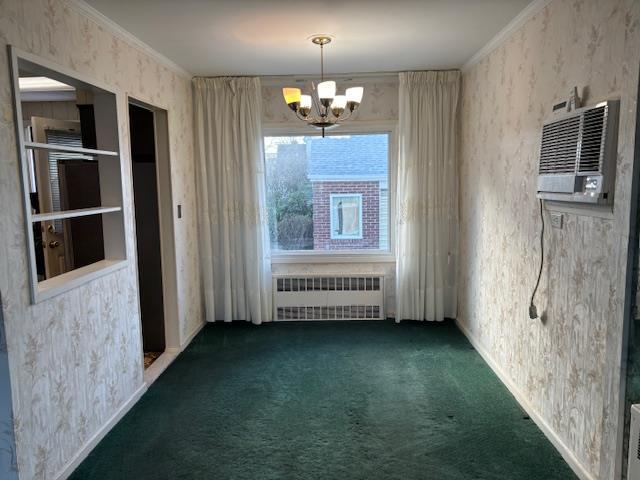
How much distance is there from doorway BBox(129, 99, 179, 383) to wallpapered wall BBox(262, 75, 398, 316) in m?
1.21

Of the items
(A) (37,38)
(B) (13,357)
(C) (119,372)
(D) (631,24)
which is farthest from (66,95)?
(D) (631,24)

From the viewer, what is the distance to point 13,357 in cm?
199

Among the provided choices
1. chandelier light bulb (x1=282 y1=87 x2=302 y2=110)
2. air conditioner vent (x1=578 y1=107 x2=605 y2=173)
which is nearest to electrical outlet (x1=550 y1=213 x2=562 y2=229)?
air conditioner vent (x1=578 y1=107 x2=605 y2=173)

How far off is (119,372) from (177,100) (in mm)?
2420

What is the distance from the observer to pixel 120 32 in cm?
300

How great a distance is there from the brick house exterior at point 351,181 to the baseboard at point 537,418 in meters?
1.57

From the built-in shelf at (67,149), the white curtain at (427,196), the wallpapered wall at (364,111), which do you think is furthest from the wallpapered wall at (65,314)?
the white curtain at (427,196)

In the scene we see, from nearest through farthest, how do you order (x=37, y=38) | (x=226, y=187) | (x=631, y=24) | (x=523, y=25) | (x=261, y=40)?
1. (x=631, y=24)
2. (x=37, y=38)
3. (x=523, y=25)
4. (x=261, y=40)
5. (x=226, y=187)

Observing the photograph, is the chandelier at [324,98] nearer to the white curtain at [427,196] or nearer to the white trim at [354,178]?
the white curtain at [427,196]

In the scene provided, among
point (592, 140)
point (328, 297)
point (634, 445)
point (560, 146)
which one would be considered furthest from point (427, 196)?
point (634, 445)

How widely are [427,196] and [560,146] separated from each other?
87.1 inches

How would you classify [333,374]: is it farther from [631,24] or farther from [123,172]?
[631,24]

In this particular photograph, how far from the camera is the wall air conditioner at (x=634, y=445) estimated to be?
173cm

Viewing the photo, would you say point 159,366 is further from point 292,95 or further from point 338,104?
point 338,104
